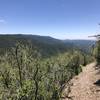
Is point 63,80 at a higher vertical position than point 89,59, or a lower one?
higher

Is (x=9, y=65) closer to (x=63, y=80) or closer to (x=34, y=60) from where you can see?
(x=34, y=60)

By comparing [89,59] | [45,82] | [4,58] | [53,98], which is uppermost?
[4,58]

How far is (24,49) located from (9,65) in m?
2.56

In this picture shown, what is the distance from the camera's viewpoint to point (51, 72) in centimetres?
1392

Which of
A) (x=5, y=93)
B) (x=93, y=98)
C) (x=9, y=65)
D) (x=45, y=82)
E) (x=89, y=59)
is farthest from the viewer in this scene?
(x=89, y=59)

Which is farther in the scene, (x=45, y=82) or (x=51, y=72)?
(x=51, y=72)

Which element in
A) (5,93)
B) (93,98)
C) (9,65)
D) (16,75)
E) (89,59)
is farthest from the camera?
(89,59)

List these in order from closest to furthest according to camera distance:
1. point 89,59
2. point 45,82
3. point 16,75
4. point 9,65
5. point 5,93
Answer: point 5,93 → point 45,82 → point 16,75 → point 9,65 → point 89,59

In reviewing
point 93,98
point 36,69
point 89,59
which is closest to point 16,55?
point 36,69

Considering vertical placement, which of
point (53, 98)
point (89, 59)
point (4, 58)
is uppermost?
point (4, 58)

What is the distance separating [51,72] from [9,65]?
127 inches

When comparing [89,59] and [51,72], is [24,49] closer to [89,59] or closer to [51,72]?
[51,72]

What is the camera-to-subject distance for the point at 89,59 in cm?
9675

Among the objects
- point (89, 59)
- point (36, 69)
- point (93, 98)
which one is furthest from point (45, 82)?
point (89, 59)
